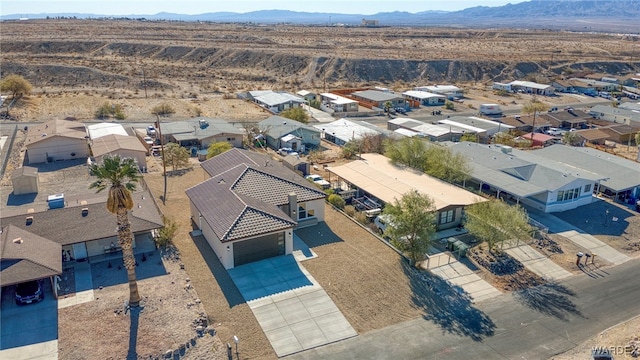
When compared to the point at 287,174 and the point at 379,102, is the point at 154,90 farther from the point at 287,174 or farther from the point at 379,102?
the point at 287,174

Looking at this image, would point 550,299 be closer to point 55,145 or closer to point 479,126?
point 479,126

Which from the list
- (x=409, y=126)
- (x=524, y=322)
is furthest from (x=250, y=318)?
(x=409, y=126)

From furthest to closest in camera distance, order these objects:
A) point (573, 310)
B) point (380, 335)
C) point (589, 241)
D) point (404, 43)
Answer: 1. point (404, 43)
2. point (589, 241)
3. point (573, 310)
4. point (380, 335)

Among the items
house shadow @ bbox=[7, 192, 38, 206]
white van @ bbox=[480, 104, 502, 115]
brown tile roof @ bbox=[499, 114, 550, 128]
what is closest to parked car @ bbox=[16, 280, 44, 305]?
house shadow @ bbox=[7, 192, 38, 206]

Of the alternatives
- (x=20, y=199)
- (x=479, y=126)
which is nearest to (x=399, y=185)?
(x=479, y=126)

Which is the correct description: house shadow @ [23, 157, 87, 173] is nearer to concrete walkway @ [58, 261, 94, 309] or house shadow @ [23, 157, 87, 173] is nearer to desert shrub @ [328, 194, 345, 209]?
concrete walkway @ [58, 261, 94, 309]

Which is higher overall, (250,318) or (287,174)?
(287,174)
